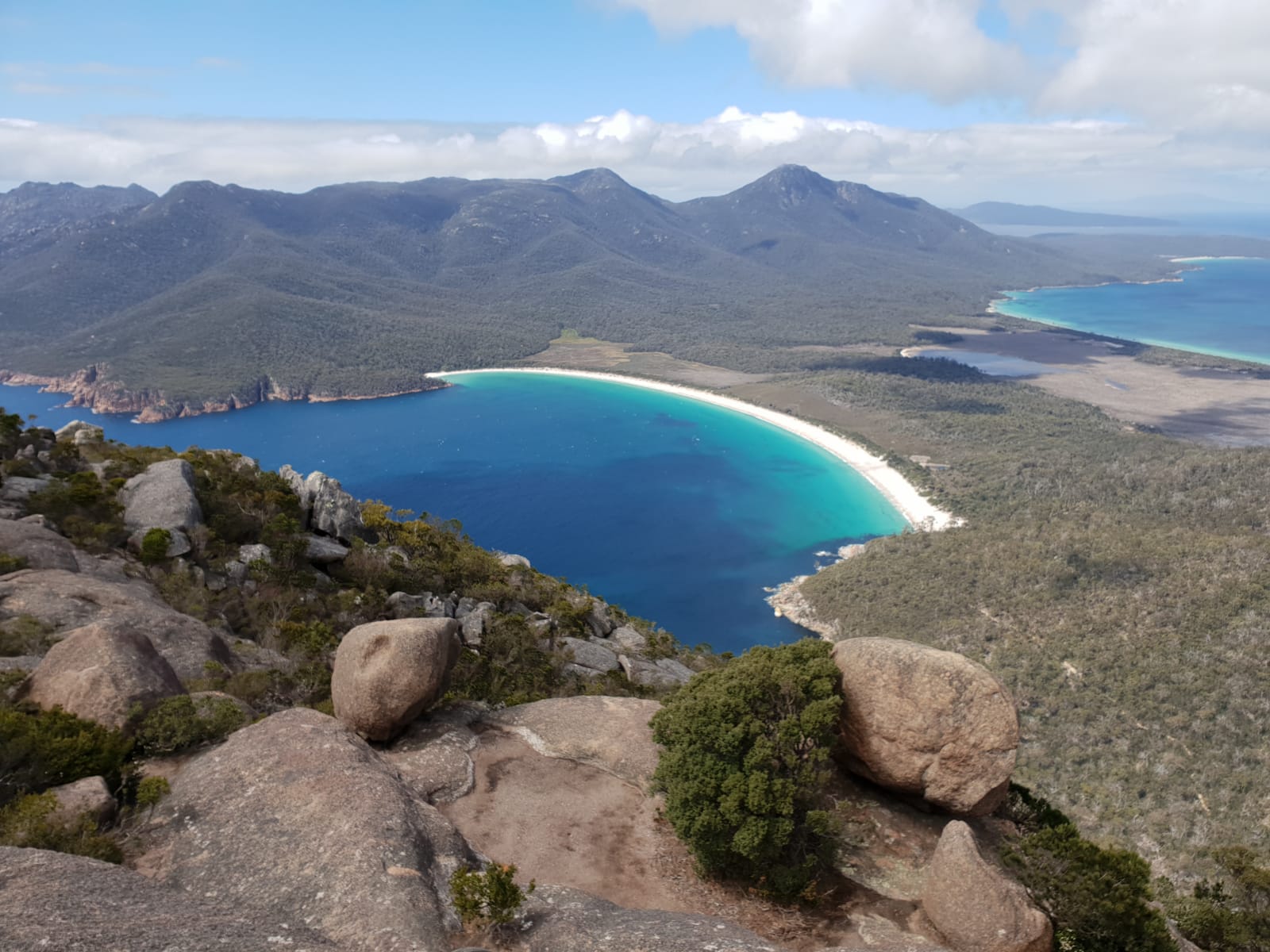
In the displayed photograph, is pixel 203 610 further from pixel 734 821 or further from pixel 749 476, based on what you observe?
pixel 749 476

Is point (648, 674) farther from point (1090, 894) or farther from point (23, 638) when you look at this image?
point (23, 638)

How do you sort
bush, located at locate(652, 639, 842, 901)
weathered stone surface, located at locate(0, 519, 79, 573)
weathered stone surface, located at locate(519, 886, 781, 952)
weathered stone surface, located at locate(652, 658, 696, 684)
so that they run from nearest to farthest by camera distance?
1. weathered stone surface, located at locate(519, 886, 781, 952)
2. bush, located at locate(652, 639, 842, 901)
3. weathered stone surface, located at locate(0, 519, 79, 573)
4. weathered stone surface, located at locate(652, 658, 696, 684)

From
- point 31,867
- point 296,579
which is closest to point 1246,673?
point 296,579

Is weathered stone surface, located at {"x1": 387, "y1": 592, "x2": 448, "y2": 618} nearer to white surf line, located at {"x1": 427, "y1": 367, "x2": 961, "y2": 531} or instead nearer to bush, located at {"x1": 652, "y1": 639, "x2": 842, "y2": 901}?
bush, located at {"x1": 652, "y1": 639, "x2": 842, "y2": 901}

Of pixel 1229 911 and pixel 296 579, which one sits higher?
pixel 296 579

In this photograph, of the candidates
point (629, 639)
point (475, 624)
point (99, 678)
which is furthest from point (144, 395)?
point (99, 678)

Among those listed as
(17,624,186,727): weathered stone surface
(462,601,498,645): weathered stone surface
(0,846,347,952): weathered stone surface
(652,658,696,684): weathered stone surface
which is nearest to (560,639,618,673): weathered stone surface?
(652,658,696,684): weathered stone surface

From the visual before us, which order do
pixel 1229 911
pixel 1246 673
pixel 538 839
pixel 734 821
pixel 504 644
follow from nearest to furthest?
1. pixel 734 821
2. pixel 538 839
3. pixel 1229 911
4. pixel 504 644
5. pixel 1246 673

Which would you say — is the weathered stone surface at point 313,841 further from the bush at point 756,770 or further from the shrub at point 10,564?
the shrub at point 10,564
